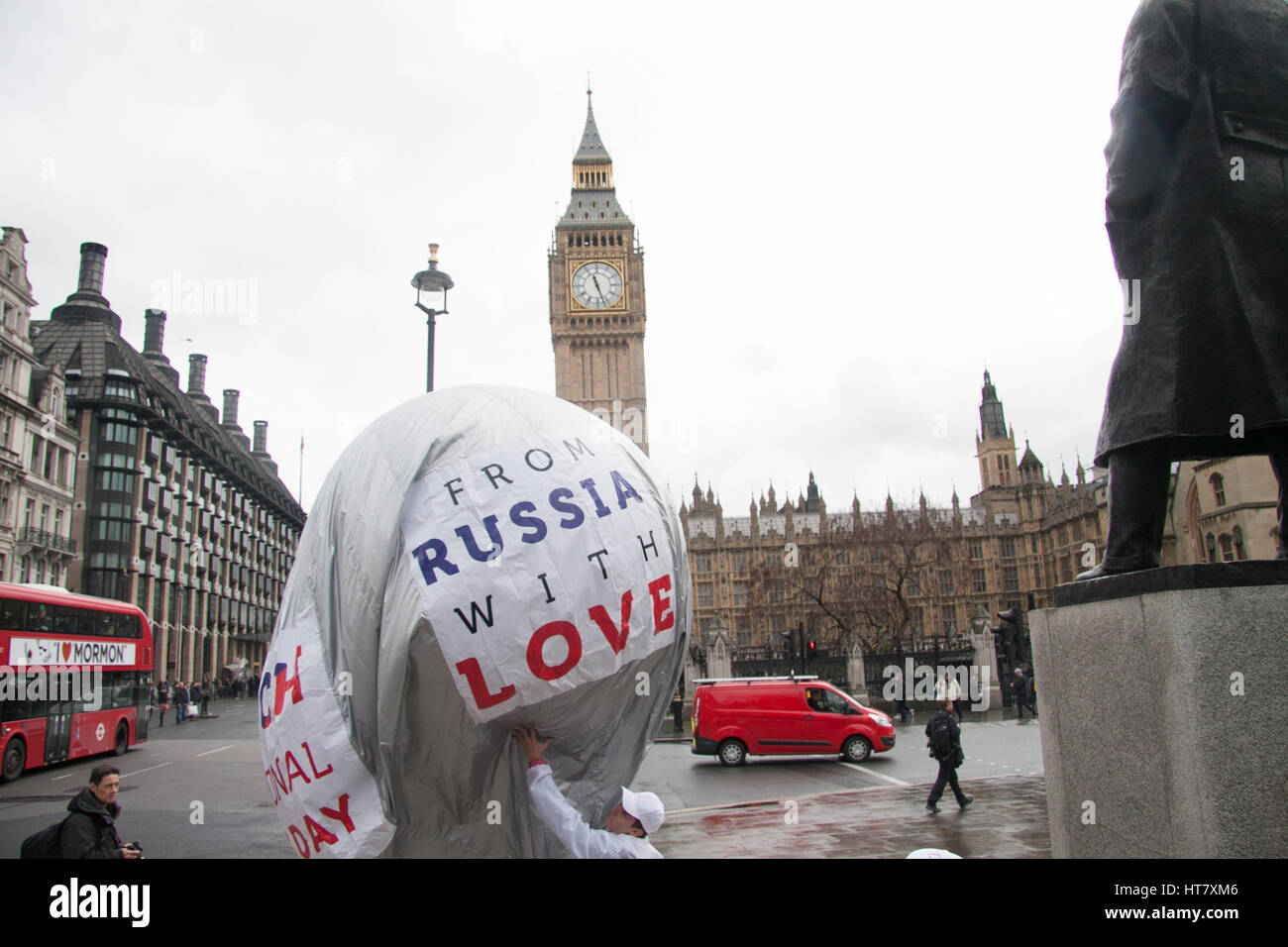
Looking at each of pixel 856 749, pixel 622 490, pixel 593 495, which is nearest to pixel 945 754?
pixel 856 749

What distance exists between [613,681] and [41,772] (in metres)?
21.7

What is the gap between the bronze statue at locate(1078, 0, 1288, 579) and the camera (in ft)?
12.8

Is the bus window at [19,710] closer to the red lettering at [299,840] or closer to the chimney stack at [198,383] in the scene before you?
the red lettering at [299,840]

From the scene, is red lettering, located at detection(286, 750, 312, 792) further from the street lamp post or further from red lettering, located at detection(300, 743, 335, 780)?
the street lamp post

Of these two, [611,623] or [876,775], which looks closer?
[611,623]

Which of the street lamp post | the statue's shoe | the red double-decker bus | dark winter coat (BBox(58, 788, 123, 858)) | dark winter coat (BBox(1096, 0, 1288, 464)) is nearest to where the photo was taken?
dark winter coat (BBox(1096, 0, 1288, 464))

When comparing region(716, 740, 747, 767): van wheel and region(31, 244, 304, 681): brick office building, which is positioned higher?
region(31, 244, 304, 681): brick office building

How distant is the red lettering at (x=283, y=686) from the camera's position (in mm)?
2881

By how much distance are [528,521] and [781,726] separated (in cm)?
1722

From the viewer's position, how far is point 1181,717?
3408 millimetres

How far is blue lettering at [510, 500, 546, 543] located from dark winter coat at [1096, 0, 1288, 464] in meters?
3.02

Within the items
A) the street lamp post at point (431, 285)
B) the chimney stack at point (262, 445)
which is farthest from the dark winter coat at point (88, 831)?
the chimney stack at point (262, 445)

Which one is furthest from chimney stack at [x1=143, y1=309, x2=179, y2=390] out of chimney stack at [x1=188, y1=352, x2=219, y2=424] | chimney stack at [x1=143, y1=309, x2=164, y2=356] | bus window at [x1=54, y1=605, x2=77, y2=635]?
bus window at [x1=54, y1=605, x2=77, y2=635]

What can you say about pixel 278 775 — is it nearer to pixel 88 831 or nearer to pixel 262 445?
pixel 88 831
